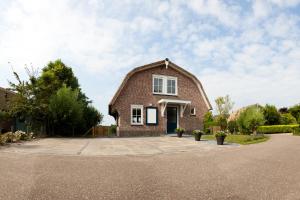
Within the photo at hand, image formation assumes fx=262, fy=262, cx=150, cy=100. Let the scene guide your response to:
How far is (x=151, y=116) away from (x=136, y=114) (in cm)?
134

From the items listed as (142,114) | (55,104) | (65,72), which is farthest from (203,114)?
(65,72)

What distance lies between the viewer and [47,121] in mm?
21031

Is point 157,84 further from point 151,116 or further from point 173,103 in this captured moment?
point 151,116

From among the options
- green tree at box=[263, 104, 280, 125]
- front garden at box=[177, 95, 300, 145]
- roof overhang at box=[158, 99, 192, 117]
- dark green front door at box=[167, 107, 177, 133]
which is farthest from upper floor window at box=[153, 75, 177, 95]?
green tree at box=[263, 104, 280, 125]

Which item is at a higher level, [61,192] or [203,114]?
[203,114]

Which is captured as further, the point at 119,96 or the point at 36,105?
the point at 119,96

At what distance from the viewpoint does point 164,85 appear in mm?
23484

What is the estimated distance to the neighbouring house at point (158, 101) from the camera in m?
21.8

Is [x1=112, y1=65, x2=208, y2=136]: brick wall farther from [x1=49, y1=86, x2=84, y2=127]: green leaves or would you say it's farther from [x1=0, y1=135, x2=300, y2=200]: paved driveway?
[x1=0, y1=135, x2=300, y2=200]: paved driveway

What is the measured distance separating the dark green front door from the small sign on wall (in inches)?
58.6

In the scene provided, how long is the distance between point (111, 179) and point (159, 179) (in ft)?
3.76

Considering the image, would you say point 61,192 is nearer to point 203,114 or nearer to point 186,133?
point 186,133

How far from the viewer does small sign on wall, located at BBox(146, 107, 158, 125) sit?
22422 millimetres

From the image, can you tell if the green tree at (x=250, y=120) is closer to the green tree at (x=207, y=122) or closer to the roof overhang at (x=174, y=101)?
the green tree at (x=207, y=122)
